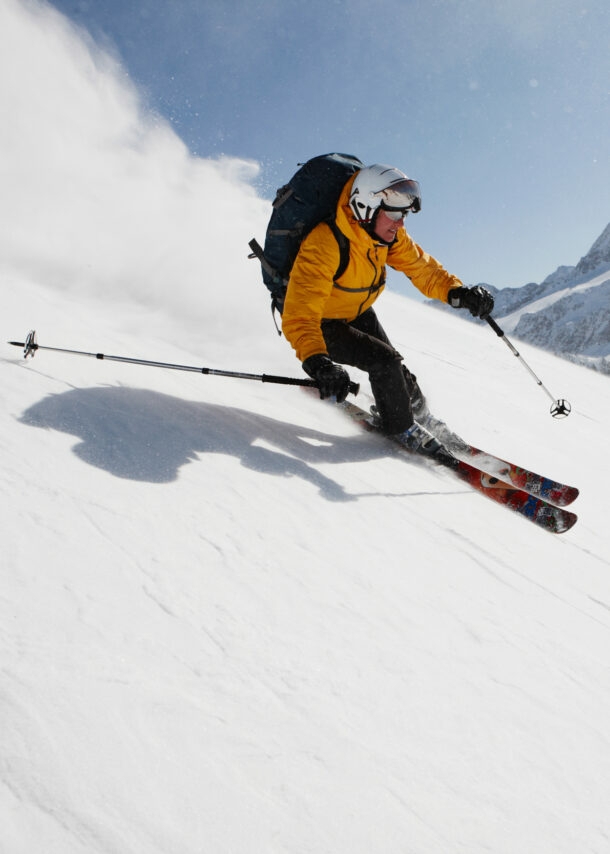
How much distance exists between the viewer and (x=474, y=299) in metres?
5.19

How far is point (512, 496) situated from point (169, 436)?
2.70 metres

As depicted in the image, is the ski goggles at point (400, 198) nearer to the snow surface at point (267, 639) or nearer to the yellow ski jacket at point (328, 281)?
the yellow ski jacket at point (328, 281)

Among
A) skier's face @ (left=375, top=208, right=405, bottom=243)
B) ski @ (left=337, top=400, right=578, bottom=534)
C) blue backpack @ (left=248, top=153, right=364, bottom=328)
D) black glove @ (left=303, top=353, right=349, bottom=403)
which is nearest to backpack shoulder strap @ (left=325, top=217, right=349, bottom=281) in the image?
blue backpack @ (left=248, top=153, right=364, bottom=328)

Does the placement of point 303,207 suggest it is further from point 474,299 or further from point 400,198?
point 474,299

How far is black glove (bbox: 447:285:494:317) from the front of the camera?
5203mm

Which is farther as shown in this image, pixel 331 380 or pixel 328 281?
pixel 328 281

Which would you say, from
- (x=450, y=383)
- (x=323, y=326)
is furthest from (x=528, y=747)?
(x=450, y=383)

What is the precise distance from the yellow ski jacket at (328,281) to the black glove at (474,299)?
33.7 inches

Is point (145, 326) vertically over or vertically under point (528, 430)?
under

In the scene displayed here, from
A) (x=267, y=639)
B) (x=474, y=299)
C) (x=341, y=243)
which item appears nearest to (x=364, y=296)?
(x=341, y=243)

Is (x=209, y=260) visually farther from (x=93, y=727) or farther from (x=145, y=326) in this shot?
(x=93, y=727)

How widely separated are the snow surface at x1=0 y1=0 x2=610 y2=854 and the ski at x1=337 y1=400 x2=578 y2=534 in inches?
4.9

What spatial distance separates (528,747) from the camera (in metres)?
1.68

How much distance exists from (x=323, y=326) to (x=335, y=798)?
405 cm
